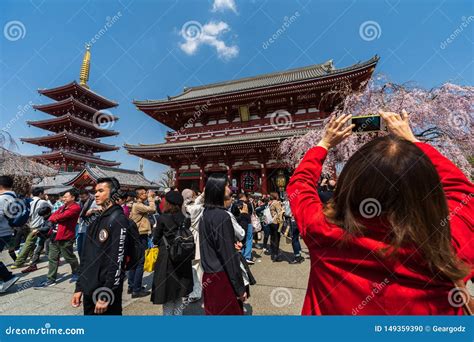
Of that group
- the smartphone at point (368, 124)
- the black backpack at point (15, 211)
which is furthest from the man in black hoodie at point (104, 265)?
the black backpack at point (15, 211)

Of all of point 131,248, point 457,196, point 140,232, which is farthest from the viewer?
point 140,232

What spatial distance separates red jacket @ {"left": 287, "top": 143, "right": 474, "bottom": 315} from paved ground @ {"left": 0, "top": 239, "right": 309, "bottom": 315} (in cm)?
282

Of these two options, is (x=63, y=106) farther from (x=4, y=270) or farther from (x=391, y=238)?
(x=391, y=238)

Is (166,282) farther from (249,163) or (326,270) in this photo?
(249,163)

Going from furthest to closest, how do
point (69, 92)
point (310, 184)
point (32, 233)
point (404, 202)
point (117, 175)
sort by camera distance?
point (69, 92) < point (117, 175) < point (32, 233) < point (310, 184) < point (404, 202)

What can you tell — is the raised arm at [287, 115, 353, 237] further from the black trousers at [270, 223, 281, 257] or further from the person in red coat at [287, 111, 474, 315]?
the black trousers at [270, 223, 281, 257]

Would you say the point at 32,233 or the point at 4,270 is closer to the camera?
the point at 4,270

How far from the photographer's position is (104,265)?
2207mm

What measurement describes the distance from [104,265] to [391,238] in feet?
7.71

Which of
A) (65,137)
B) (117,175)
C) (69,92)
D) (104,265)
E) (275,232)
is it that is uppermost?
(69,92)

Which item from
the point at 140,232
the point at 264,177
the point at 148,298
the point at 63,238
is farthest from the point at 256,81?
the point at 148,298

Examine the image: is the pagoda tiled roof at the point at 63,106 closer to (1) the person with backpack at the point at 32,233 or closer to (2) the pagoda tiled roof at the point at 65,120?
(2) the pagoda tiled roof at the point at 65,120

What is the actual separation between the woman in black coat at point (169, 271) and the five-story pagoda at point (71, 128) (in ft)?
79.6

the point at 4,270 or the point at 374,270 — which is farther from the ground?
the point at 374,270
